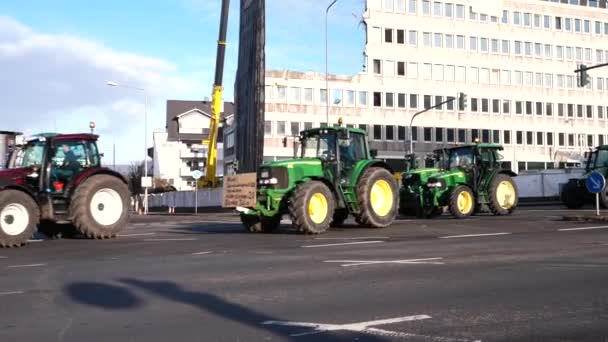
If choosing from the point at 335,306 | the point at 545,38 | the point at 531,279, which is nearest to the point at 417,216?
the point at 531,279

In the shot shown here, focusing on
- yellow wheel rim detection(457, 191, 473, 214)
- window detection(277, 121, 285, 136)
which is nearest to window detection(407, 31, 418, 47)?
window detection(277, 121, 285, 136)

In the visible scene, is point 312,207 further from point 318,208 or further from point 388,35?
point 388,35

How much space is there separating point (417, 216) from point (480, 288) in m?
14.8

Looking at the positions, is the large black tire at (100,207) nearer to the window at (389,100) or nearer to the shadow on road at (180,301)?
the shadow on road at (180,301)

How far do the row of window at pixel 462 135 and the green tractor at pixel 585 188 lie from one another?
41623mm

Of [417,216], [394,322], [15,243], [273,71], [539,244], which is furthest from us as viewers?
[273,71]

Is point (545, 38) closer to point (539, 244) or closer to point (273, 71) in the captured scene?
point (273, 71)

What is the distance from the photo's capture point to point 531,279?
335 inches

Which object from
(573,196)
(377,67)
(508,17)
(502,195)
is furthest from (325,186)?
(508,17)

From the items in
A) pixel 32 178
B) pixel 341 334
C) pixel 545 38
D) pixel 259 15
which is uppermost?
pixel 545 38

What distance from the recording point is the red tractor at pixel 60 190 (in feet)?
47.8

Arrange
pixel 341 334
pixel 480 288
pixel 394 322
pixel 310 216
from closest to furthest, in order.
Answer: pixel 341 334 < pixel 394 322 < pixel 480 288 < pixel 310 216

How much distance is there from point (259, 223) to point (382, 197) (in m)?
3.22

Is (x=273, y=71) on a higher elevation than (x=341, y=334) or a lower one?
higher
